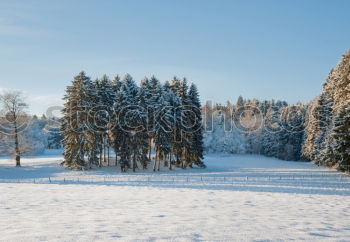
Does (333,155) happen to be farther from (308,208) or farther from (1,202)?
(1,202)

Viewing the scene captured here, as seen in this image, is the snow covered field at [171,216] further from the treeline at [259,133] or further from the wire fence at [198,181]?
the treeline at [259,133]

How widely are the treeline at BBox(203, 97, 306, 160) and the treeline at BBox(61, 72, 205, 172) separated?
4642 cm

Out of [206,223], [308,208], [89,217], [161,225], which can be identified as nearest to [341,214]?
[308,208]

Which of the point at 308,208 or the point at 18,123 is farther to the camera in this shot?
the point at 18,123

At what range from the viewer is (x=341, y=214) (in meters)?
16.2

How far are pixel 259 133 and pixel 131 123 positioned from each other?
70159 millimetres

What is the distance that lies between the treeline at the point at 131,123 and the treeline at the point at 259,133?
46.4 metres

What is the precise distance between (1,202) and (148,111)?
106 ft

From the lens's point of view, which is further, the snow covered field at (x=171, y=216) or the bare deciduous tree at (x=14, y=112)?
the bare deciduous tree at (x=14, y=112)

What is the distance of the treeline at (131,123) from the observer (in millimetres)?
47812

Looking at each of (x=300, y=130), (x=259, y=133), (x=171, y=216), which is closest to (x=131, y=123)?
(x=171, y=216)

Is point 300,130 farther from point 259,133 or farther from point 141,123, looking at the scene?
point 141,123

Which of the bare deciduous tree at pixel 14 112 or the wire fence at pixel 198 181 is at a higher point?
the bare deciduous tree at pixel 14 112

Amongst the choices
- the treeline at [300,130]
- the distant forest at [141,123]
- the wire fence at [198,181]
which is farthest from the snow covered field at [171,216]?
the distant forest at [141,123]
